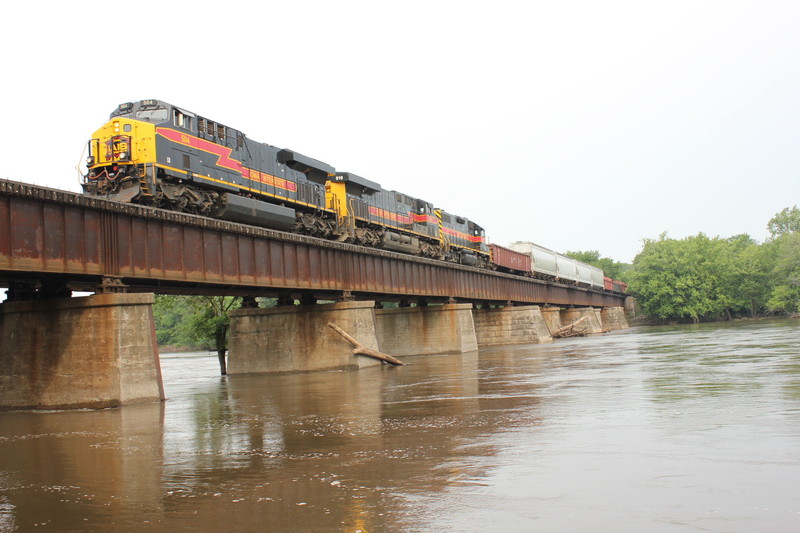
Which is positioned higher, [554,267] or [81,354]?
[554,267]

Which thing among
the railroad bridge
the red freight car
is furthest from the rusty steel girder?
the red freight car

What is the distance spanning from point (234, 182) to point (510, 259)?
36.4 metres

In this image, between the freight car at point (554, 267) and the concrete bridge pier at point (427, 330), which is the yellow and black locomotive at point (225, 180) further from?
the freight car at point (554, 267)

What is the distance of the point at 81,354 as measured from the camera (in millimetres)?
17391

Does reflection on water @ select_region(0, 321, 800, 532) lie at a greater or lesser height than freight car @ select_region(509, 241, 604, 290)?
lesser

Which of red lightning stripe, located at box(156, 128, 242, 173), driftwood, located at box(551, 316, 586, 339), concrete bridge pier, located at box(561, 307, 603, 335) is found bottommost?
driftwood, located at box(551, 316, 586, 339)

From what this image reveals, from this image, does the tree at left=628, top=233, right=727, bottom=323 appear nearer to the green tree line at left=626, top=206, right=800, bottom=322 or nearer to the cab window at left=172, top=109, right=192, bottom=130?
the green tree line at left=626, top=206, right=800, bottom=322

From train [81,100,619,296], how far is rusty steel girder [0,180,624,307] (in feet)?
4.41

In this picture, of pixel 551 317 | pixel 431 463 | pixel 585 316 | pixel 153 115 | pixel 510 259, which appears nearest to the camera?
pixel 431 463

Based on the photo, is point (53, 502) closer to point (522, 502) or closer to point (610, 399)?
point (522, 502)

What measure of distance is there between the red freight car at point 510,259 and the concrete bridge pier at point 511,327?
3.85 metres

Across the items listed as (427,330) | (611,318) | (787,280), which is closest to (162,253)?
(427,330)

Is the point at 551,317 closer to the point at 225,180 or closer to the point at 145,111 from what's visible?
the point at 225,180

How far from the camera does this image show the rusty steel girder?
16.6 m
